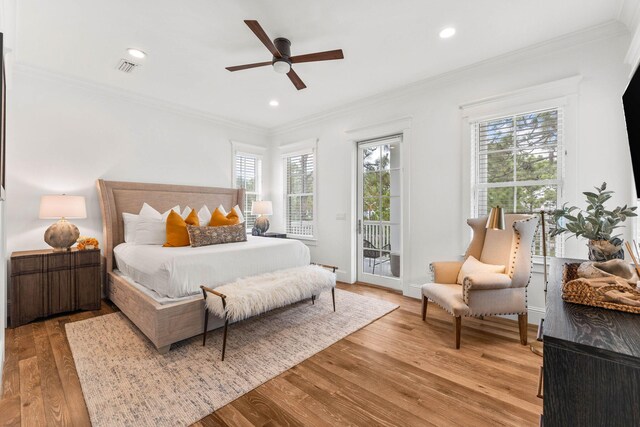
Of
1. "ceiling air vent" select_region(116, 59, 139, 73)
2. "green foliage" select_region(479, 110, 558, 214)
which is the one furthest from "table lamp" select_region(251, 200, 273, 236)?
"green foliage" select_region(479, 110, 558, 214)

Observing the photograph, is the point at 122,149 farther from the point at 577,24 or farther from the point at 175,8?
the point at 577,24

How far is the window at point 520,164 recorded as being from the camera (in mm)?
2891

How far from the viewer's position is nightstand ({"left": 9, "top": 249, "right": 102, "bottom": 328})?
288 centimetres

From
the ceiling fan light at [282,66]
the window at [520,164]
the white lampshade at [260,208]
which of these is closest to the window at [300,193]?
the white lampshade at [260,208]

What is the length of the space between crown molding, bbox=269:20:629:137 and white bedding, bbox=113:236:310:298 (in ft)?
7.89

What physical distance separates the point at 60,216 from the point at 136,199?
940mm

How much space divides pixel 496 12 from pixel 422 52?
0.73 metres

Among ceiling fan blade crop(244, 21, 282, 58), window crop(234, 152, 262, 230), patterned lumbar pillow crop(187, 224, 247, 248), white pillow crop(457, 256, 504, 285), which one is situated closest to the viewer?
ceiling fan blade crop(244, 21, 282, 58)

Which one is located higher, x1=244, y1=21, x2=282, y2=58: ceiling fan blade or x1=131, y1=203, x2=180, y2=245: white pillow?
x1=244, y1=21, x2=282, y2=58: ceiling fan blade

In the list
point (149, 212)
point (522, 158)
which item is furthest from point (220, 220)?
point (522, 158)

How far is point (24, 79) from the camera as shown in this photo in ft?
10.6

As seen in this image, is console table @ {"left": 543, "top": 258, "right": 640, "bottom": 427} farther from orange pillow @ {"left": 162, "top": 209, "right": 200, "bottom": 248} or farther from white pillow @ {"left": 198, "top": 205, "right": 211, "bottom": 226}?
white pillow @ {"left": 198, "top": 205, "right": 211, "bottom": 226}

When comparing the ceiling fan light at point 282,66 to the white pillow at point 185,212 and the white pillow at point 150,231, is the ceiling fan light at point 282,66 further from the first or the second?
the white pillow at point 185,212

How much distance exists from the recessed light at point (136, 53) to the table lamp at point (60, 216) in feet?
5.73
